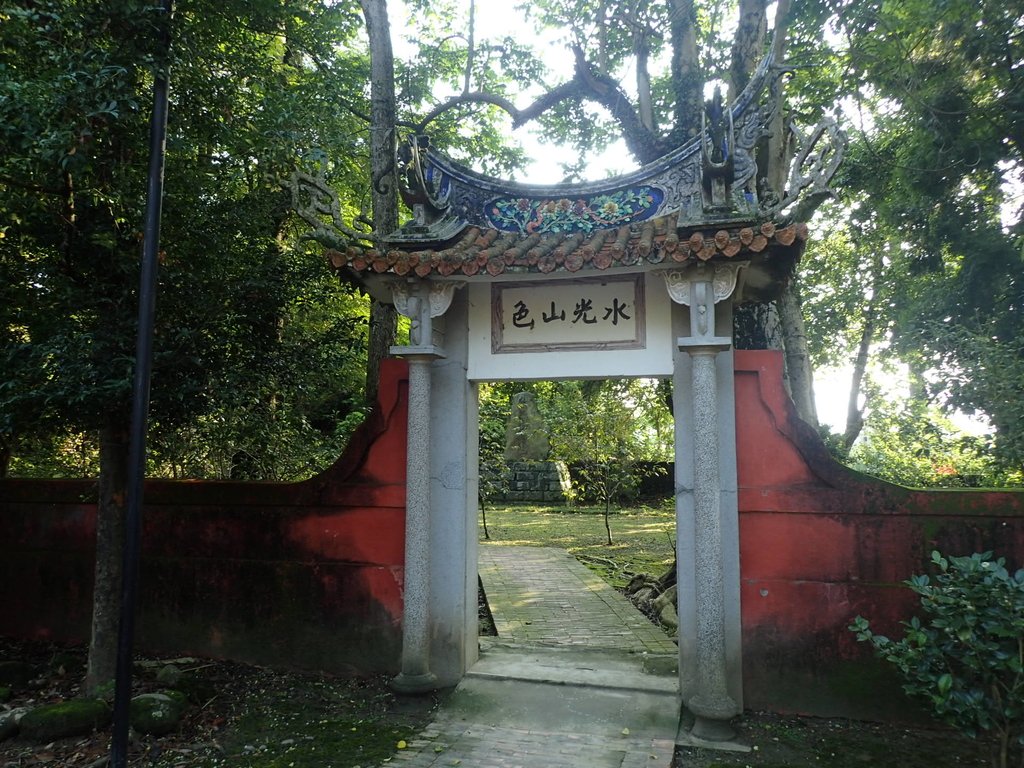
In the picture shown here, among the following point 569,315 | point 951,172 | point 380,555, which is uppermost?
point 951,172

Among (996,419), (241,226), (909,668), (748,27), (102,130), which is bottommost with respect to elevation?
(909,668)

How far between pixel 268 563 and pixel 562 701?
2.91 meters

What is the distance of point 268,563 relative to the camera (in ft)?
20.2

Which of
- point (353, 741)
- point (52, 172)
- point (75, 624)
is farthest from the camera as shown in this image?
point (75, 624)

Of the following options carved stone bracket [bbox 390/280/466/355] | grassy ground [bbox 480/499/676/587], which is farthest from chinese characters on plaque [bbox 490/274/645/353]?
grassy ground [bbox 480/499/676/587]

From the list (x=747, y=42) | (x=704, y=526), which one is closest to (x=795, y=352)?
(x=747, y=42)

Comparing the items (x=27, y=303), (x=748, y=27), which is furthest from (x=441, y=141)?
(x=27, y=303)

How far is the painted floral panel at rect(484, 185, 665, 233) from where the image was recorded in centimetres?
589

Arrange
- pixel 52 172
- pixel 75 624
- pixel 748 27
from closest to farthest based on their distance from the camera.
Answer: pixel 52 172 < pixel 75 624 < pixel 748 27

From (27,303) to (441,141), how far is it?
768 centimetres

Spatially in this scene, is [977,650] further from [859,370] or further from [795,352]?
[859,370]

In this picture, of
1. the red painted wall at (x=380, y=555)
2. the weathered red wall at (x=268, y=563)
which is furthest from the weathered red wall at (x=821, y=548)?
the weathered red wall at (x=268, y=563)

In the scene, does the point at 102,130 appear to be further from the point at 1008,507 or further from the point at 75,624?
the point at 1008,507

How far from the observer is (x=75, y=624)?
671 cm
